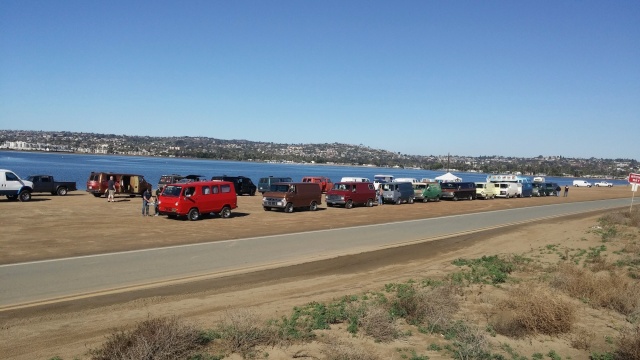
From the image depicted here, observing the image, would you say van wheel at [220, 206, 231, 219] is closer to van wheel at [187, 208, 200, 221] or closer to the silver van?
van wheel at [187, 208, 200, 221]

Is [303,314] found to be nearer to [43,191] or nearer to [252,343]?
[252,343]

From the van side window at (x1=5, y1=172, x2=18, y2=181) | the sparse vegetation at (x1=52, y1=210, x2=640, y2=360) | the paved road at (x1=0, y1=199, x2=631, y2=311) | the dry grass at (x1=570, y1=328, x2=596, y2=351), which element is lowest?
the paved road at (x1=0, y1=199, x2=631, y2=311)

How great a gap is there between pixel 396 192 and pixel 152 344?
3957cm

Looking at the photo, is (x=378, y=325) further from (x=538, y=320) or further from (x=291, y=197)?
(x=291, y=197)

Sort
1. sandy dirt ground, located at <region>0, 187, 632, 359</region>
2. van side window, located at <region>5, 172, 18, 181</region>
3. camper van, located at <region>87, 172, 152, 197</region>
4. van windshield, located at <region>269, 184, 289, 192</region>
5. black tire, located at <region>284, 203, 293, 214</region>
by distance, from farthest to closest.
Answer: camper van, located at <region>87, 172, 152, 197</region>, van windshield, located at <region>269, 184, 289, 192</region>, black tire, located at <region>284, 203, 293, 214</region>, van side window, located at <region>5, 172, 18, 181</region>, sandy dirt ground, located at <region>0, 187, 632, 359</region>

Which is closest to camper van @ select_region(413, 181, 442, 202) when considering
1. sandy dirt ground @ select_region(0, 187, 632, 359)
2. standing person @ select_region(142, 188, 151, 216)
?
sandy dirt ground @ select_region(0, 187, 632, 359)

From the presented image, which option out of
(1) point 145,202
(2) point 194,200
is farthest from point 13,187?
(2) point 194,200

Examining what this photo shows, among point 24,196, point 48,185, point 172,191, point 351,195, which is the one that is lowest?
point 24,196

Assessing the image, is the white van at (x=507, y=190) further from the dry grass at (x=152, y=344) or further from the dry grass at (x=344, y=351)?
the dry grass at (x=152, y=344)

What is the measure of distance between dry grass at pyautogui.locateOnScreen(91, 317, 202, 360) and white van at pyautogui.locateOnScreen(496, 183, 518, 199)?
191 ft

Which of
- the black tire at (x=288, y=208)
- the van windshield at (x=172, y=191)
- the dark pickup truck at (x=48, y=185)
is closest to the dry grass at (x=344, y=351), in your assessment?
the van windshield at (x=172, y=191)

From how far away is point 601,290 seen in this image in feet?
42.1

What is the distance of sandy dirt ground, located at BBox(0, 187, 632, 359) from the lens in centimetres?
911

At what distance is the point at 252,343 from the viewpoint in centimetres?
840
